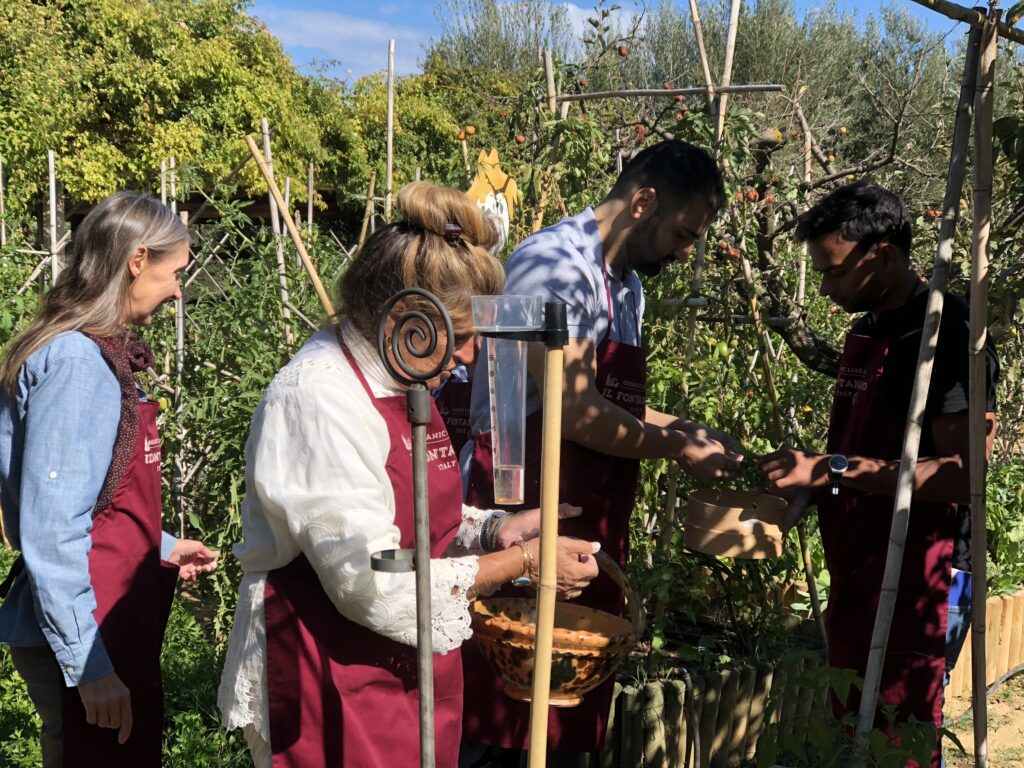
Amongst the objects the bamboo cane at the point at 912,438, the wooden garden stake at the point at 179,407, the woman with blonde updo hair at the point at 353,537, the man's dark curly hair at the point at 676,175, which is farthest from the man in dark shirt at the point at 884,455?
the wooden garden stake at the point at 179,407

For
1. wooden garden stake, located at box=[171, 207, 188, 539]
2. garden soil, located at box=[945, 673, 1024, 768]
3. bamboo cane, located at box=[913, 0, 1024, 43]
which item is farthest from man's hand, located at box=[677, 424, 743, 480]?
wooden garden stake, located at box=[171, 207, 188, 539]

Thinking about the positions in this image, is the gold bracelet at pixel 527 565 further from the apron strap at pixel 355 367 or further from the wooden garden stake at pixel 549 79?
the wooden garden stake at pixel 549 79

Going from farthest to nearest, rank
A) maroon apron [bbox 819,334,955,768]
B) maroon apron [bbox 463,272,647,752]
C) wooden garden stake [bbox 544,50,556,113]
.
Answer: wooden garden stake [bbox 544,50,556,113] < maroon apron [bbox 463,272,647,752] < maroon apron [bbox 819,334,955,768]

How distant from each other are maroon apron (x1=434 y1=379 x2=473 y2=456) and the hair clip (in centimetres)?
113

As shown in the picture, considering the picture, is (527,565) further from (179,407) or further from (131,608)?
(179,407)

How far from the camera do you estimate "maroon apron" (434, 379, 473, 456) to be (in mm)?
2707

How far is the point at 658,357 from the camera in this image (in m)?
3.54

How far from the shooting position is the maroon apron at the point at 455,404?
2707 mm

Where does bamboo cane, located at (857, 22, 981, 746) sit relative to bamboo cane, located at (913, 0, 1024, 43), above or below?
below

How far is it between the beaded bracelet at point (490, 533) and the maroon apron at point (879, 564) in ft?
3.15

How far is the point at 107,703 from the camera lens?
185 cm

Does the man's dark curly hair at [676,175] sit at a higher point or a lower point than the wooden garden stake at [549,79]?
lower

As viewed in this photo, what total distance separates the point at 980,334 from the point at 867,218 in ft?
2.27

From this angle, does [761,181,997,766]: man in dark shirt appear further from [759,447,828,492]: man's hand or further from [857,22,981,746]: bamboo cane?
[857,22,981,746]: bamboo cane
